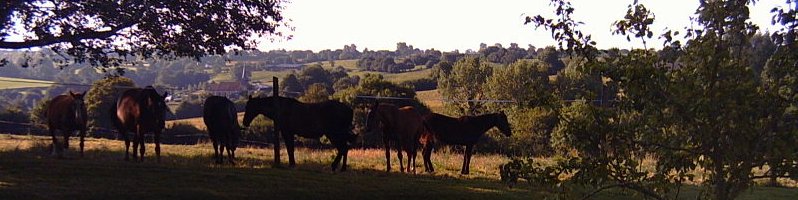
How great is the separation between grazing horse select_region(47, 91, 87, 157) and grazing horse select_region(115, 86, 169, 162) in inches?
38.3

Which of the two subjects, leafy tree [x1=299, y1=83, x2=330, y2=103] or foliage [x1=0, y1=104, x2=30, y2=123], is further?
leafy tree [x1=299, y1=83, x2=330, y2=103]

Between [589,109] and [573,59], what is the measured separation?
0.51 meters

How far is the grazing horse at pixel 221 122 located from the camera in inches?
571

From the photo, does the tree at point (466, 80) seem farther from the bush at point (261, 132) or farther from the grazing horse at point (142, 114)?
the grazing horse at point (142, 114)

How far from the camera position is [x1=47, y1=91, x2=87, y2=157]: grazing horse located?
569 inches

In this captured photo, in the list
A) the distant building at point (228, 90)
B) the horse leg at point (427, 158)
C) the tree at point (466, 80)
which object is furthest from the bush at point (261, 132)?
the tree at point (466, 80)

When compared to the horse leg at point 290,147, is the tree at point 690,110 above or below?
above

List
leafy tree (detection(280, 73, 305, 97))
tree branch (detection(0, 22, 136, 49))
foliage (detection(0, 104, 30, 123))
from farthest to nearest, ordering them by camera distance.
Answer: leafy tree (detection(280, 73, 305, 97)) < foliage (detection(0, 104, 30, 123)) < tree branch (detection(0, 22, 136, 49))

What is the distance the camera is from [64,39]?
42.6 feet

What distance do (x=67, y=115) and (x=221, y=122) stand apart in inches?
128

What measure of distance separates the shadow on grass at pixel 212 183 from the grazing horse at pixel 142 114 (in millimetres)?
757

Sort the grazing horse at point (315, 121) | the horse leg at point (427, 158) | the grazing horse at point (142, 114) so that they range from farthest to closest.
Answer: the horse leg at point (427, 158) < the grazing horse at point (315, 121) < the grazing horse at point (142, 114)

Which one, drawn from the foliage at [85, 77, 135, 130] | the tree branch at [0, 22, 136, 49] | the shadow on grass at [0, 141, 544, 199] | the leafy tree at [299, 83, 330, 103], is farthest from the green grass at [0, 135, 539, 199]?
the leafy tree at [299, 83, 330, 103]

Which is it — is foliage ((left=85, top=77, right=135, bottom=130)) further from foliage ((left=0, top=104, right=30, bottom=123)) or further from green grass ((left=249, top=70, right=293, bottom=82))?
green grass ((left=249, top=70, right=293, bottom=82))
